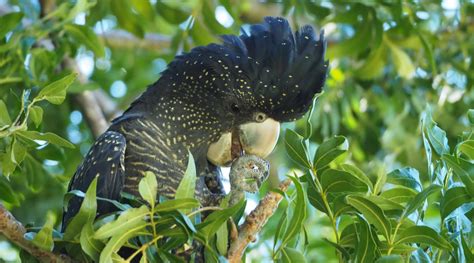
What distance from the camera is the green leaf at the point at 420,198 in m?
Result: 2.19

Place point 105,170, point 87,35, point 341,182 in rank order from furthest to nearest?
point 87,35 → point 105,170 → point 341,182

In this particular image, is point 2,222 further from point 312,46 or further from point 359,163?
point 359,163

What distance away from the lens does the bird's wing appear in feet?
9.82

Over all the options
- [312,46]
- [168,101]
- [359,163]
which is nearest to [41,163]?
[168,101]

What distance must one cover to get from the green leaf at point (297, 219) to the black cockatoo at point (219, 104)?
2.64 ft

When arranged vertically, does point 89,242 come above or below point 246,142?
above

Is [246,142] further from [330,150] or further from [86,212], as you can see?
[86,212]

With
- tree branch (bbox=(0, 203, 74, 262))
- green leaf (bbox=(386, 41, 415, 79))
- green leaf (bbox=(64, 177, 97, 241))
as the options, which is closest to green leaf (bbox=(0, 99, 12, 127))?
tree branch (bbox=(0, 203, 74, 262))

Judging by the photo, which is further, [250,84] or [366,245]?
[250,84]

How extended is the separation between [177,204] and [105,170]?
3.09 ft

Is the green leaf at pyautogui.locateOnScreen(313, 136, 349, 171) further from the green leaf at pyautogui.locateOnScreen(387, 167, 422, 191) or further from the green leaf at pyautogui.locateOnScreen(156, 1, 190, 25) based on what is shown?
the green leaf at pyautogui.locateOnScreen(156, 1, 190, 25)

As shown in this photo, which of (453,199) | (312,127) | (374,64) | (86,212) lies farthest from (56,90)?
(374,64)

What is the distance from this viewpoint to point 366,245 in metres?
2.29

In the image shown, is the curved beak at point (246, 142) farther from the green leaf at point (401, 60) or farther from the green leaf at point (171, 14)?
the green leaf at point (401, 60)
